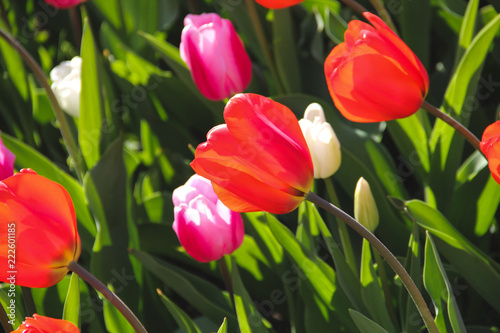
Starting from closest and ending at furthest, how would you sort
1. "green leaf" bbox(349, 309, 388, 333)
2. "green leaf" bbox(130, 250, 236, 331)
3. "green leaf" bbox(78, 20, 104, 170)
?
"green leaf" bbox(349, 309, 388, 333)
"green leaf" bbox(130, 250, 236, 331)
"green leaf" bbox(78, 20, 104, 170)

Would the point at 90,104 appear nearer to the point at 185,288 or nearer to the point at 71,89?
the point at 71,89

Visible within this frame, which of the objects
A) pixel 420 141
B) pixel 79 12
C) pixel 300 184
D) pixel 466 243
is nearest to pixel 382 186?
pixel 420 141

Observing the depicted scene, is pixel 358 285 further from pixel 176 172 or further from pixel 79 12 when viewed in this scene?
pixel 79 12

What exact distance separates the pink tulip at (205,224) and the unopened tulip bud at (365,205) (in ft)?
0.52

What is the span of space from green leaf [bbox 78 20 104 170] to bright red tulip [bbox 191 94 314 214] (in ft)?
2.12

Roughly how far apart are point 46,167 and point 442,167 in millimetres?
725

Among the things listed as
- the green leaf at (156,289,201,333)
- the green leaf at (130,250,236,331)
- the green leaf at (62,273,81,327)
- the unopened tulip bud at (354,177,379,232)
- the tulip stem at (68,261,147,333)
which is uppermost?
the tulip stem at (68,261,147,333)

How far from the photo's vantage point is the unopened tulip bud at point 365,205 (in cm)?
81

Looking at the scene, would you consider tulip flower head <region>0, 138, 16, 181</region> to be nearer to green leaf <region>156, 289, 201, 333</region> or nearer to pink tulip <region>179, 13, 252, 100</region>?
green leaf <region>156, 289, 201, 333</region>

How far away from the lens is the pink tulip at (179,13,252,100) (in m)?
1.04

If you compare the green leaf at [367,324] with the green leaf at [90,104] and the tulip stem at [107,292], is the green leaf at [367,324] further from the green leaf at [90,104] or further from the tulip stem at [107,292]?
the green leaf at [90,104]

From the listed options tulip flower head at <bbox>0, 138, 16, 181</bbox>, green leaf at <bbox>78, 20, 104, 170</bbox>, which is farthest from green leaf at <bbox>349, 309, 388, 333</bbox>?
green leaf at <bbox>78, 20, 104, 170</bbox>

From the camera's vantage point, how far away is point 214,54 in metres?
1.04

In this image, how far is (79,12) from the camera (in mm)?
1922
